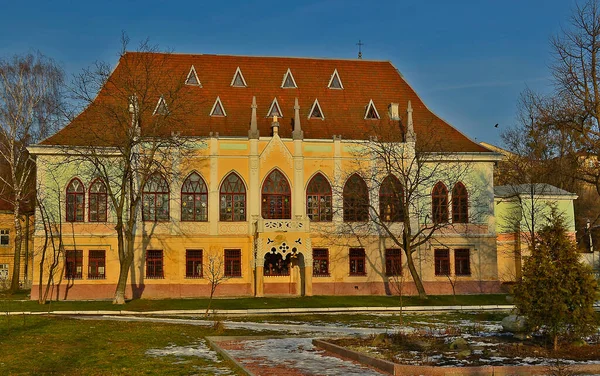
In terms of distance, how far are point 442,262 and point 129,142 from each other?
20400mm

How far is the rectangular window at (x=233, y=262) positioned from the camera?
40.8 meters

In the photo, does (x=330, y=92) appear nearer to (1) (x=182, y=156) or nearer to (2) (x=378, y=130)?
(2) (x=378, y=130)

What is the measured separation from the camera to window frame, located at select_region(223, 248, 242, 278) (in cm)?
4075

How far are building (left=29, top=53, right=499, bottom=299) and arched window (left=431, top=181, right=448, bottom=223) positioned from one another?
0.07m

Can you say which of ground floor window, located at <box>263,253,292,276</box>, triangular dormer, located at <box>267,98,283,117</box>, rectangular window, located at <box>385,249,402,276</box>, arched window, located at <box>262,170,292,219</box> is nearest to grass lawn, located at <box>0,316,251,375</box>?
ground floor window, located at <box>263,253,292,276</box>

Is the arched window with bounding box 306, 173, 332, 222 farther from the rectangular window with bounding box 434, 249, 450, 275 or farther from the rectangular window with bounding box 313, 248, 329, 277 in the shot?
the rectangular window with bounding box 434, 249, 450, 275

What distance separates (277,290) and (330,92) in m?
14.0

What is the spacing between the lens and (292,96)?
45.4 m

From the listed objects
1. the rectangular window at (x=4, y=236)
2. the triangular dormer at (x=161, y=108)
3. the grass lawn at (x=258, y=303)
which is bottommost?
the grass lawn at (x=258, y=303)

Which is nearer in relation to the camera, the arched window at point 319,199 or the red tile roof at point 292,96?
the arched window at point 319,199

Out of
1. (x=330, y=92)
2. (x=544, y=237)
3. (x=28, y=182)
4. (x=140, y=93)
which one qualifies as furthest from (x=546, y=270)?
(x=28, y=182)

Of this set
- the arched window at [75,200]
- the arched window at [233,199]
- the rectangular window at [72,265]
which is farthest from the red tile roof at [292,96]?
the rectangular window at [72,265]

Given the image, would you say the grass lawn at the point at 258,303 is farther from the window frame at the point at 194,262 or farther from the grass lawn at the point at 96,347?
the grass lawn at the point at 96,347

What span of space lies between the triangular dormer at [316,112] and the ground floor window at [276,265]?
9.23m
